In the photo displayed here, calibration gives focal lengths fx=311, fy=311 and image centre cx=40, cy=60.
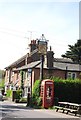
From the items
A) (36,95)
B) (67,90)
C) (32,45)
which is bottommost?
(36,95)

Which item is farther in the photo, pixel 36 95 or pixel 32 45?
pixel 32 45

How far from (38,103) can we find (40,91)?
1.59m

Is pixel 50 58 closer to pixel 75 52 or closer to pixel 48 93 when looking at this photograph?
pixel 48 93

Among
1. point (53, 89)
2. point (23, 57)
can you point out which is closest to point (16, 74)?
point (23, 57)

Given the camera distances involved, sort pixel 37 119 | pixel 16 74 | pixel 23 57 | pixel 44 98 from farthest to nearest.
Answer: pixel 23 57, pixel 16 74, pixel 44 98, pixel 37 119

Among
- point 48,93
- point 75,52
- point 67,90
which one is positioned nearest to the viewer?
point 48,93

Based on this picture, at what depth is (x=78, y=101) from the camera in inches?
1479

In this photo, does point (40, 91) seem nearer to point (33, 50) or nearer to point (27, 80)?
point (27, 80)

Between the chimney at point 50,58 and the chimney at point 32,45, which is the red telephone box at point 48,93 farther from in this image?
the chimney at point 32,45

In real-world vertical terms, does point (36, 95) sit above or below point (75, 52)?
below

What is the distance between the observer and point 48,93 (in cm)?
3234

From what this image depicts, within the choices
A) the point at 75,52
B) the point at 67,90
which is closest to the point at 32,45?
the point at 75,52

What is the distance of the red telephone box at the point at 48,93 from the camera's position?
105ft

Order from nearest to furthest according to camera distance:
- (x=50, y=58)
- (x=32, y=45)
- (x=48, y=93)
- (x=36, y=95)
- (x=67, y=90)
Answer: (x=48, y=93), (x=36, y=95), (x=67, y=90), (x=50, y=58), (x=32, y=45)
